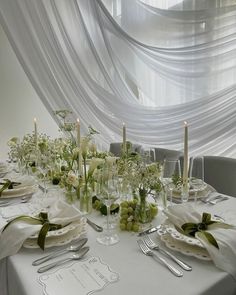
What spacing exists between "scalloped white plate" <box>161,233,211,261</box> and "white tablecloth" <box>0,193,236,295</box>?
0.01 meters

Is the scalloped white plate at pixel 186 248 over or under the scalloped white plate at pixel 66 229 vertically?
under

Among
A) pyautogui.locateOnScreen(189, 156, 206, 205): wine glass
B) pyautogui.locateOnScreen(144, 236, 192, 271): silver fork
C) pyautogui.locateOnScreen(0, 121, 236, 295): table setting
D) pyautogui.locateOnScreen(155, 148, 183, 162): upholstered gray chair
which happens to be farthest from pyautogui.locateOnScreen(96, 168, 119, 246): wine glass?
pyautogui.locateOnScreen(155, 148, 183, 162): upholstered gray chair

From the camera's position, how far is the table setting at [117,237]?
84 cm

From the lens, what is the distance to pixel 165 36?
268cm

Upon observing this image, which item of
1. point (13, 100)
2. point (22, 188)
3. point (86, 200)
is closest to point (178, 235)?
point (86, 200)

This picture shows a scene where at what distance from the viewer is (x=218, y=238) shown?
964mm

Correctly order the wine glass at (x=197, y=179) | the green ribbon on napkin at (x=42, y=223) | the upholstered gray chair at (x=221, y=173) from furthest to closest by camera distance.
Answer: the upholstered gray chair at (x=221, y=173) < the wine glass at (x=197, y=179) < the green ribbon on napkin at (x=42, y=223)

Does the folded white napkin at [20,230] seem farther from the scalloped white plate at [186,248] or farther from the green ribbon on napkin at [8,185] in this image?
the green ribbon on napkin at [8,185]

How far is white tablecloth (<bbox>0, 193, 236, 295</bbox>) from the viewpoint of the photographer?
0.80 meters

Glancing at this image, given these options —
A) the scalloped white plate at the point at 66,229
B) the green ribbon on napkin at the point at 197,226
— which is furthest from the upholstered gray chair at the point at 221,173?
the scalloped white plate at the point at 66,229

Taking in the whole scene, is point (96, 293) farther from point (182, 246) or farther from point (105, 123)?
point (105, 123)

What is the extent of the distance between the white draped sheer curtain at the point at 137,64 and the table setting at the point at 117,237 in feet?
3.96

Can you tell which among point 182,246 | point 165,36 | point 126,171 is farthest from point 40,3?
point 182,246

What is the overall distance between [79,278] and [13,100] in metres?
2.94
